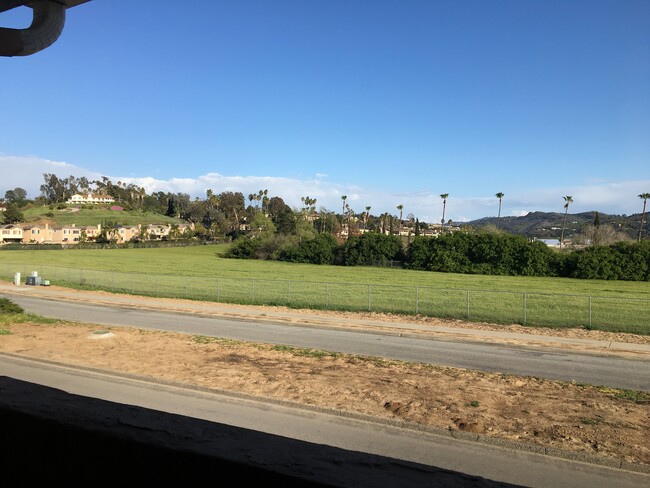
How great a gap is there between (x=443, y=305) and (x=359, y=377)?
18.9 m

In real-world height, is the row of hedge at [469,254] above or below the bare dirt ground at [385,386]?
above

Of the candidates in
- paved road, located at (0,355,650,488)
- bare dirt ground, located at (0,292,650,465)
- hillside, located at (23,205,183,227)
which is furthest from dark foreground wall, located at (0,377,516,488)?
hillside, located at (23,205,183,227)

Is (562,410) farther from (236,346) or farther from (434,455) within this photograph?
(236,346)

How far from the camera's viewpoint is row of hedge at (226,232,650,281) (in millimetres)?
59156

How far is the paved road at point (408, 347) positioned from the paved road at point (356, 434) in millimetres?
6359

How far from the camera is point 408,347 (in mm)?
17094

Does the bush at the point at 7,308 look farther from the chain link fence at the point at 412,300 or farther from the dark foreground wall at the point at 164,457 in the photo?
the dark foreground wall at the point at 164,457

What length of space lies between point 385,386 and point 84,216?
567 feet

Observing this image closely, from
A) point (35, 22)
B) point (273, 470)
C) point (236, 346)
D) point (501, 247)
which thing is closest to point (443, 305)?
point (236, 346)

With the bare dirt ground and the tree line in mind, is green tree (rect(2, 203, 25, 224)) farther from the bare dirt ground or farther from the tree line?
the bare dirt ground

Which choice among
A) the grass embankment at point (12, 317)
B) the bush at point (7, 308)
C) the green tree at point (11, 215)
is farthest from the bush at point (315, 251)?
the green tree at point (11, 215)

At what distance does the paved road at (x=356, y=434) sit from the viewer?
6.64 metres

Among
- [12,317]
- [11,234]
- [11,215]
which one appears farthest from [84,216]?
[12,317]

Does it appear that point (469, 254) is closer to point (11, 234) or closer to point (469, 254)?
point (469, 254)
